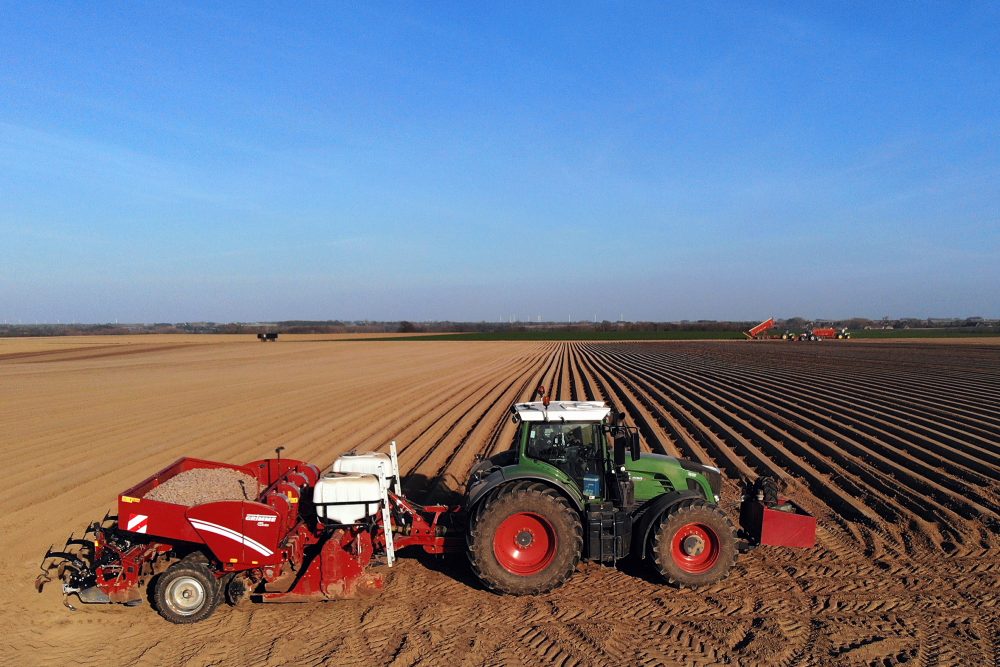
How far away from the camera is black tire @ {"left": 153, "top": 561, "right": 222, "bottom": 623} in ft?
16.7

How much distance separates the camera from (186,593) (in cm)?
515

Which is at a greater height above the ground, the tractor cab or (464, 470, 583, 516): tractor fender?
the tractor cab

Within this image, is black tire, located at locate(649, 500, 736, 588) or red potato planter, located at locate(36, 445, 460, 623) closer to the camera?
red potato planter, located at locate(36, 445, 460, 623)

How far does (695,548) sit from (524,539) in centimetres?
155

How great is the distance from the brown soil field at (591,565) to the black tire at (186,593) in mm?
132

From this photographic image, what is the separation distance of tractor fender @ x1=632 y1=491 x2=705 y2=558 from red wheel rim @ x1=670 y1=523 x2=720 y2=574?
23 centimetres

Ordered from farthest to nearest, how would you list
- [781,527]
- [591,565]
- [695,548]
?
[591,565]
[781,527]
[695,548]

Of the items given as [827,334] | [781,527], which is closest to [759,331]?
[827,334]

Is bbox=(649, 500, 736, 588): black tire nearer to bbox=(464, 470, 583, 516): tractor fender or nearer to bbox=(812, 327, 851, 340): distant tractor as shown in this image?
bbox=(464, 470, 583, 516): tractor fender

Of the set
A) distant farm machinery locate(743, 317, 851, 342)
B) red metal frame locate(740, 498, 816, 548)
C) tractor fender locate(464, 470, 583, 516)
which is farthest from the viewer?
distant farm machinery locate(743, 317, 851, 342)

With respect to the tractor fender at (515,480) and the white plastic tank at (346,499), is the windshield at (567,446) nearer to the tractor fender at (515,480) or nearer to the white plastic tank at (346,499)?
the tractor fender at (515,480)

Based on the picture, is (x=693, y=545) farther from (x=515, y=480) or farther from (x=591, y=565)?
(x=515, y=480)

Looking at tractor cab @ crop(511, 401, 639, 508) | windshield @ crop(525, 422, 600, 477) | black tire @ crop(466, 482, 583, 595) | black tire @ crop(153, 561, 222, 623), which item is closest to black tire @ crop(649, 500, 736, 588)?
tractor cab @ crop(511, 401, 639, 508)

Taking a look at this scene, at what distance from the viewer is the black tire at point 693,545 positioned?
5543mm
